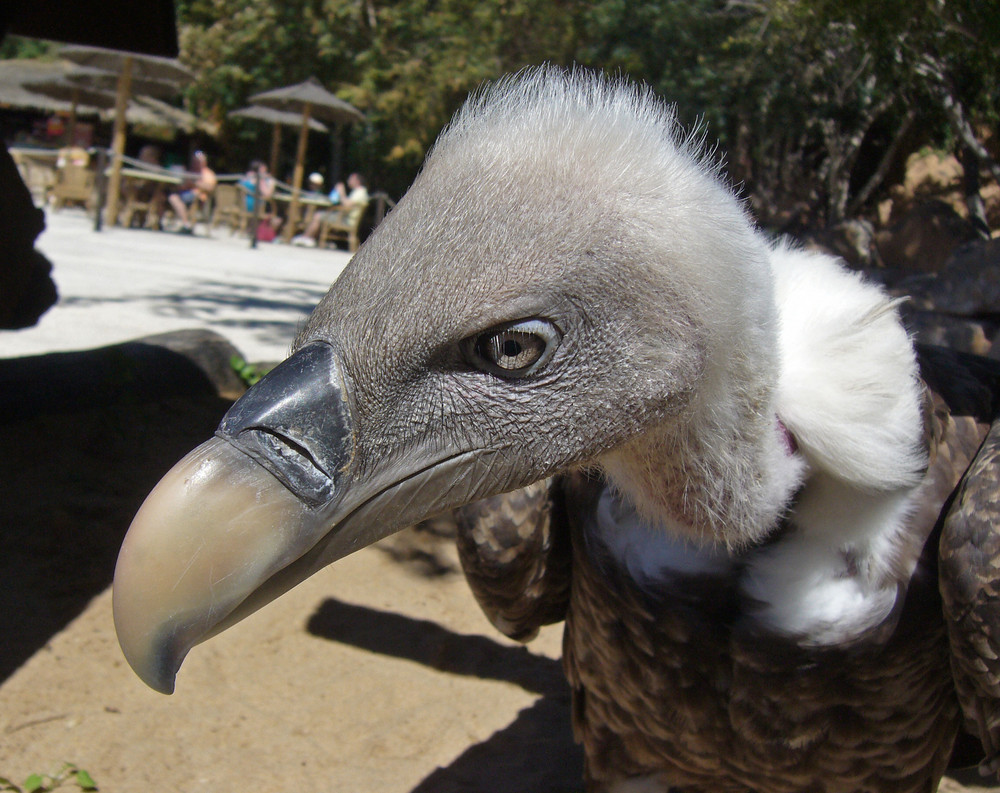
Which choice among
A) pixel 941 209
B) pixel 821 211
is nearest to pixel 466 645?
pixel 941 209

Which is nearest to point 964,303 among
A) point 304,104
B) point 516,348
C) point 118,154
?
point 516,348

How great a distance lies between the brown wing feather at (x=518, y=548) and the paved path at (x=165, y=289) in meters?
3.88

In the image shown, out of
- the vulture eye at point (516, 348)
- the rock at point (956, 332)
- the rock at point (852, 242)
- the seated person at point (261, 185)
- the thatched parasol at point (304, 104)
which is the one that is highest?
the vulture eye at point (516, 348)

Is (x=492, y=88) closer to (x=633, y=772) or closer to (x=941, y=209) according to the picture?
(x=633, y=772)

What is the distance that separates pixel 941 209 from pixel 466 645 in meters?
8.05

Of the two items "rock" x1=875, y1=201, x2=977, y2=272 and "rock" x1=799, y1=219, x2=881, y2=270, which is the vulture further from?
"rock" x1=875, y1=201, x2=977, y2=272

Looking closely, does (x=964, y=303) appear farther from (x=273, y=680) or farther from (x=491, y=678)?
(x=273, y=680)

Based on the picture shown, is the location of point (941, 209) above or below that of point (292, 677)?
above

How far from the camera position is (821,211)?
14461 millimetres

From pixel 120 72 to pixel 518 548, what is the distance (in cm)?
1762

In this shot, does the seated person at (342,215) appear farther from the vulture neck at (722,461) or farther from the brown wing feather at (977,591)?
the brown wing feather at (977,591)

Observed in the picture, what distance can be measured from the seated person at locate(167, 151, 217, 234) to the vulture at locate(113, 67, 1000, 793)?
1798 centimetres

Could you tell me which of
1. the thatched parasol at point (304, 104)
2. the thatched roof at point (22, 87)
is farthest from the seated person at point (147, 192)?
the thatched roof at point (22, 87)

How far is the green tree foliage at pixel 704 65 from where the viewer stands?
24.4ft
